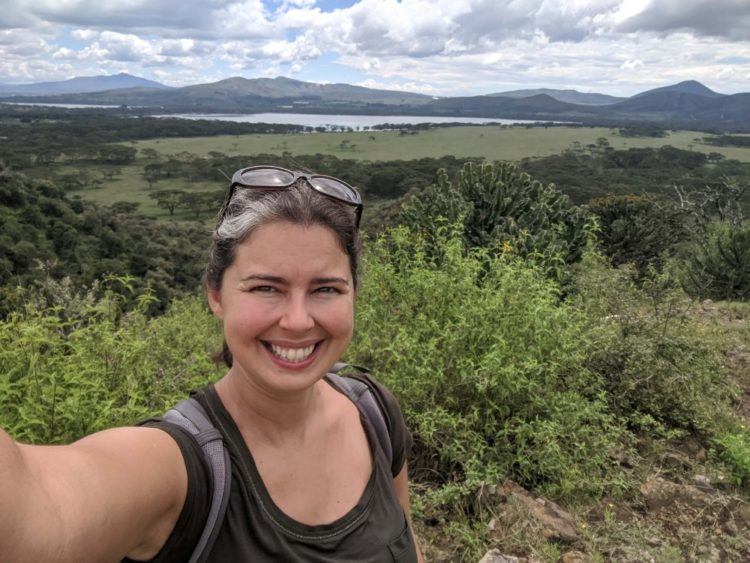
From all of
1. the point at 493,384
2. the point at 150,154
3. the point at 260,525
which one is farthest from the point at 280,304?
Result: the point at 150,154

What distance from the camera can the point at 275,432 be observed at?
1195 millimetres

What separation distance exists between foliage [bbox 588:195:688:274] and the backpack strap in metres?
11.8

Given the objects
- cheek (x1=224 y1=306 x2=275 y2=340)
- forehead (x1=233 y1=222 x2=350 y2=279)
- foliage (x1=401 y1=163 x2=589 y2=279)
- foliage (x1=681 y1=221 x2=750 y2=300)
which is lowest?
foliage (x1=681 y1=221 x2=750 y2=300)

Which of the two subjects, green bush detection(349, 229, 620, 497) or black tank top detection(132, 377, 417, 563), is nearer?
black tank top detection(132, 377, 417, 563)

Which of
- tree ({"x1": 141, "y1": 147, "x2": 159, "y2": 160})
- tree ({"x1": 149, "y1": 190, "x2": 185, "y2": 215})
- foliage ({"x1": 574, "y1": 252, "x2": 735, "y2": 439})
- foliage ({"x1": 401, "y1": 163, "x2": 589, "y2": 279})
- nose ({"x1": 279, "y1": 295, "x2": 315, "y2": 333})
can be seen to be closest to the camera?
nose ({"x1": 279, "y1": 295, "x2": 315, "y2": 333})

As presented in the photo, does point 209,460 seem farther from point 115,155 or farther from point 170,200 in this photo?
point 115,155

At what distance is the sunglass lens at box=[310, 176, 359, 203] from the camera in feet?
3.93

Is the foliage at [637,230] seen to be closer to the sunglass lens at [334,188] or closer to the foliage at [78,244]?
the foliage at [78,244]

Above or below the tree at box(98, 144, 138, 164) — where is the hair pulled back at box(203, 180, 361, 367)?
above

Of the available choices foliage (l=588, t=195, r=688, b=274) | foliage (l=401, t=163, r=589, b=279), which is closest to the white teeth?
foliage (l=401, t=163, r=589, b=279)

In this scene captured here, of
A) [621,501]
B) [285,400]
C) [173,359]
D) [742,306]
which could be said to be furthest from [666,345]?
[742,306]

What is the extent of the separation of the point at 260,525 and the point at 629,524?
2.40 metres

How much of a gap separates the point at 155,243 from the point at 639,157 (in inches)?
2532

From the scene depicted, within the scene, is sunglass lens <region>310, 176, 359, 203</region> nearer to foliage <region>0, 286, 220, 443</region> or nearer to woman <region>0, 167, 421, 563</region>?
woman <region>0, 167, 421, 563</region>
